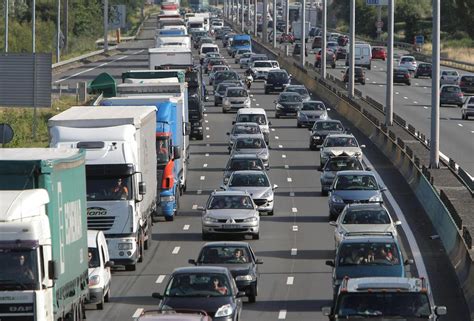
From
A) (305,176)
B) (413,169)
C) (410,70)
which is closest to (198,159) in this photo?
(305,176)

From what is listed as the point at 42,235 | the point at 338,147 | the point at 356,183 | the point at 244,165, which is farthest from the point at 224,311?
the point at 338,147

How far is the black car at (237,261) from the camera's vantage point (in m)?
33.3

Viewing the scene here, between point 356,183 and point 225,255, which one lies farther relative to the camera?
point 356,183

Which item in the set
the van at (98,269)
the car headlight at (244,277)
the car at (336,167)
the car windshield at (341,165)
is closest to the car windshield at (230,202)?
the car at (336,167)

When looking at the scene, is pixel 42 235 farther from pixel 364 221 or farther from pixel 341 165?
pixel 341 165

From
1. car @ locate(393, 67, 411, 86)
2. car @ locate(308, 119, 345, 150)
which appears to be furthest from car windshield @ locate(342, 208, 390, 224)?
car @ locate(393, 67, 411, 86)

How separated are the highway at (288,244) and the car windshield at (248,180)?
1.05 meters

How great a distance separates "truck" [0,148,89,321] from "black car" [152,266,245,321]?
166 centimetres

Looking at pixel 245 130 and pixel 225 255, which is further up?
pixel 245 130

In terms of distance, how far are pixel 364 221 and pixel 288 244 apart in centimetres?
472

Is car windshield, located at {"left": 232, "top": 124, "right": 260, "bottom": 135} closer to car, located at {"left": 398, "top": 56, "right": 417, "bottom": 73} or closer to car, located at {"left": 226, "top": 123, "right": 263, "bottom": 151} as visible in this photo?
car, located at {"left": 226, "top": 123, "right": 263, "bottom": 151}

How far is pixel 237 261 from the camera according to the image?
111 ft

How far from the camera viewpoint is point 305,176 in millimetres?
59156

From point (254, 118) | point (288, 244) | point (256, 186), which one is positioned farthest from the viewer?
point (254, 118)
